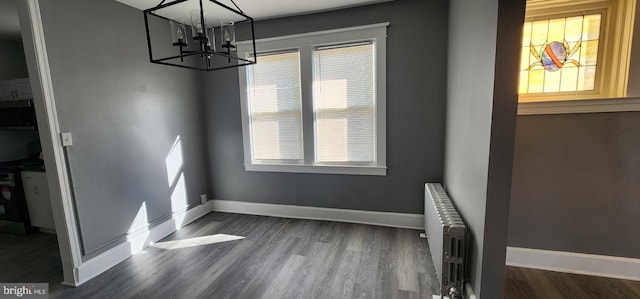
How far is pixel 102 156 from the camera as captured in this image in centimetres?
255

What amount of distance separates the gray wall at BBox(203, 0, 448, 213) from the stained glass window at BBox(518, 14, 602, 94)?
0.76m

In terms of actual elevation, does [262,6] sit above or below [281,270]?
above

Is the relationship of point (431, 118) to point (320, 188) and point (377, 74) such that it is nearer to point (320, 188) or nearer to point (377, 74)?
point (377, 74)

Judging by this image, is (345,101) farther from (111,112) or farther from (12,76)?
(12,76)

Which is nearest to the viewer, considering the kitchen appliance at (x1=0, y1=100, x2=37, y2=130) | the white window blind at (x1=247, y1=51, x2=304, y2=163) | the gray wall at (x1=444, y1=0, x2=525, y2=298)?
the gray wall at (x1=444, y1=0, x2=525, y2=298)

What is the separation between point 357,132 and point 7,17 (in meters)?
4.02

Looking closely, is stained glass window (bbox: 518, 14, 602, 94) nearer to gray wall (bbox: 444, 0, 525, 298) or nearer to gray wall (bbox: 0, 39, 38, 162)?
gray wall (bbox: 444, 0, 525, 298)

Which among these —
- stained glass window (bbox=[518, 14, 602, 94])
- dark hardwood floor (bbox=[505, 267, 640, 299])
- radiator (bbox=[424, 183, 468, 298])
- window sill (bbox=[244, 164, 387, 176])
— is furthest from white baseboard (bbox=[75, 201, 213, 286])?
stained glass window (bbox=[518, 14, 602, 94])

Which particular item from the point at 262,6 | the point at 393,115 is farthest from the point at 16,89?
the point at 393,115

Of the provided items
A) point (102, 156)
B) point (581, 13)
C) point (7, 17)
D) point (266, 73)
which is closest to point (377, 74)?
point (266, 73)

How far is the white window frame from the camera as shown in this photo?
3.08 m

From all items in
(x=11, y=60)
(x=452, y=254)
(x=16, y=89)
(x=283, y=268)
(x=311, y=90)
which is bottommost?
(x=283, y=268)

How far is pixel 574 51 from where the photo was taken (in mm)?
2293

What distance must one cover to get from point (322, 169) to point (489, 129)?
2.20 metres
